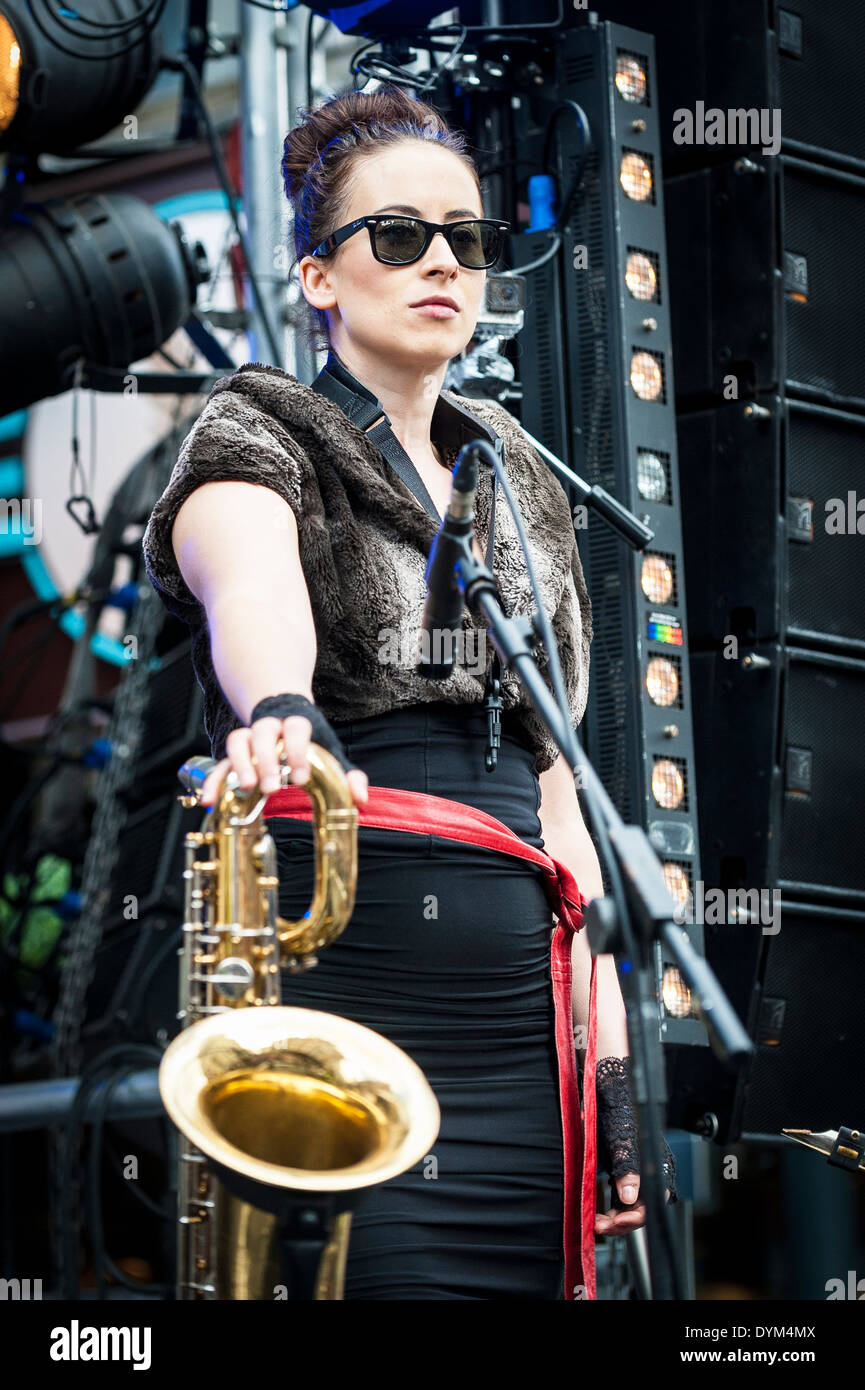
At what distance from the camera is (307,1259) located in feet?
5.56

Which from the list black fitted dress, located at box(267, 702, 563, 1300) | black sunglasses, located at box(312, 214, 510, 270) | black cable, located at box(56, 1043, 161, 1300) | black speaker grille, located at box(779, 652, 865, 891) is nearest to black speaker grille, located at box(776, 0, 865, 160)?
black speaker grille, located at box(779, 652, 865, 891)

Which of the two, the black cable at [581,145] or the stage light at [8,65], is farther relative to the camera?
the stage light at [8,65]

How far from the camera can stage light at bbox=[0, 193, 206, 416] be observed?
477cm

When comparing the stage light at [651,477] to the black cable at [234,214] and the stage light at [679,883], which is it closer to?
the stage light at [679,883]

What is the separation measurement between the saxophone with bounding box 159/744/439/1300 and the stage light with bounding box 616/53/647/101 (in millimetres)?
2481

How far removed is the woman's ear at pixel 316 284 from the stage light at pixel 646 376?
1396 millimetres

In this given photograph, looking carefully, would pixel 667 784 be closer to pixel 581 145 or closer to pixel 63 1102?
pixel 581 145

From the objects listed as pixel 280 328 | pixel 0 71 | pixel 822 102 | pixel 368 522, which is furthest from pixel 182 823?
pixel 368 522

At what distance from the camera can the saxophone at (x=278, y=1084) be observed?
1671 millimetres

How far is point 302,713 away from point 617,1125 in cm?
92

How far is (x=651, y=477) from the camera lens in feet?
12.3

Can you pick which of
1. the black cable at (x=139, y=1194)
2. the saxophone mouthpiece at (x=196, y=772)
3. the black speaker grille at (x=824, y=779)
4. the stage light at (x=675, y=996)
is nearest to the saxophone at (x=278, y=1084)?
the saxophone mouthpiece at (x=196, y=772)


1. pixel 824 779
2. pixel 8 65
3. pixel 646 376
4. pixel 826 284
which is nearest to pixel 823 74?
pixel 826 284
